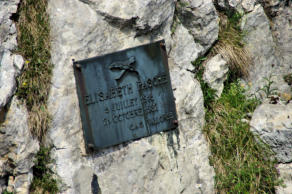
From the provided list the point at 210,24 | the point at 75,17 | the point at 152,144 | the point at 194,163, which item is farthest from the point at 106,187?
the point at 210,24

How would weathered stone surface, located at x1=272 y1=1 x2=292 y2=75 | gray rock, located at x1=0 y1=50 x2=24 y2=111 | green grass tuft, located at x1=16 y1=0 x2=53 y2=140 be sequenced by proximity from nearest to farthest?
gray rock, located at x1=0 y1=50 x2=24 y2=111, green grass tuft, located at x1=16 y1=0 x2=53 y2=140, weathered stone surface, located at x1=272 y1=1 x2=292 y2=75

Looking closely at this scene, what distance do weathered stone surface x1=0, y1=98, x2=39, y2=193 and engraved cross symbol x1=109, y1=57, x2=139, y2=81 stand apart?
0.93 m

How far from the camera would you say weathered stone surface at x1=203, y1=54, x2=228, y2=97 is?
15.1 feet

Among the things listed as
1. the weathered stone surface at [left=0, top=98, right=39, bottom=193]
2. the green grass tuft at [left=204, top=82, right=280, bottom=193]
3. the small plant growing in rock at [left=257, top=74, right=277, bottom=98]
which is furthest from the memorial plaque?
the small plant growing in rock at [left=257, top=74, right=277, bottom=98]

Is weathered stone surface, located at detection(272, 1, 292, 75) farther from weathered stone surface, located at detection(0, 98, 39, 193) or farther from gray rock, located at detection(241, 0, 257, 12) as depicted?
weathered stone surface, located at detection(0, 98, 39, 193)

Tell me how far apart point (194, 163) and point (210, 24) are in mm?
1759

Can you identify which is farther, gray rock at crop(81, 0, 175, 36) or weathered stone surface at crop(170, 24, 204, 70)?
weathered stone surface at crop(170, 24, 204, 70)

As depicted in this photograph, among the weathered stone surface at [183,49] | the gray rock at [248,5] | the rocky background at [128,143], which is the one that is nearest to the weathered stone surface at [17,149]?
the rocky background at [128,143]

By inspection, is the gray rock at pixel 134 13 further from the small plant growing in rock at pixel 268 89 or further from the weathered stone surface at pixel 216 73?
the small plant growing in rock at pixel 268 89

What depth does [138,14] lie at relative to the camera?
12.5 ft

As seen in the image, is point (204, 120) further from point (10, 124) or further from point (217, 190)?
point (10, 124)

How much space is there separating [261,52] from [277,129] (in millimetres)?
1263

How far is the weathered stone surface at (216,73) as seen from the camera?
15.1 feet

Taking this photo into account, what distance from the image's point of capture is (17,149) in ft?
11.0
